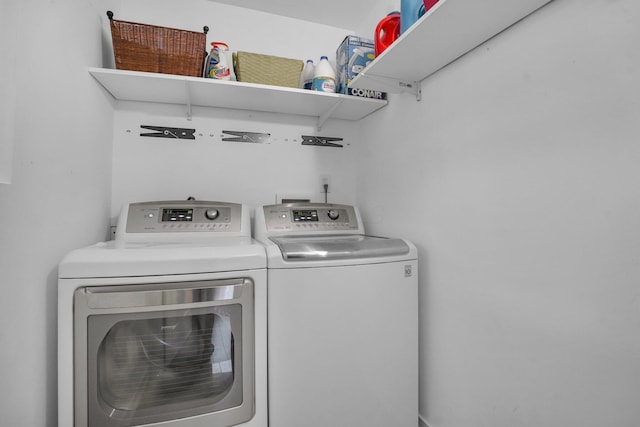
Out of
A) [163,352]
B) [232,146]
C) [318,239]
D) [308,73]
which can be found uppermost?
[308,73]

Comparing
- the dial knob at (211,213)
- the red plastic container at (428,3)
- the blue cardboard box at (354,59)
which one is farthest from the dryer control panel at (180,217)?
the red plastic container at (428,3)

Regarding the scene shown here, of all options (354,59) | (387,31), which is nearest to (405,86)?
(387,31)

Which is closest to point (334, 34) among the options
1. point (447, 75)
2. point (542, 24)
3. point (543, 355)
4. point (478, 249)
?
point (447, 75)

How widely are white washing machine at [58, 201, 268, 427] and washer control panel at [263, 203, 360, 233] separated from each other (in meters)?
0.47

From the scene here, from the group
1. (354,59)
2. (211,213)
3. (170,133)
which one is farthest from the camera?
(170,133)

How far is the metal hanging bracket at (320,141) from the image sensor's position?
6.62 feet

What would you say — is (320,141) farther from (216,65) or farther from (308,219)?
(216,65)

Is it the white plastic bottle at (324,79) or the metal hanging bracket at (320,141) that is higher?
the white plastic bottle at (324,79)

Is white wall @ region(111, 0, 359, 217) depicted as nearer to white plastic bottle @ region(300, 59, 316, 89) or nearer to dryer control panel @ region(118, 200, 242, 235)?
white plastic bottle @ region(300, 59, 316, 89)

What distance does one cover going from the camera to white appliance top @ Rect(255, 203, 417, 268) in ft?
3.73

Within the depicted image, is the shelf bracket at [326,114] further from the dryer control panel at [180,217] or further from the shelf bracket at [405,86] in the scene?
the dryer control panel at [180,217]

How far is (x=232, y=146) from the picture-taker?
1870 millimetres

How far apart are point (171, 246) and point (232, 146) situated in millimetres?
954

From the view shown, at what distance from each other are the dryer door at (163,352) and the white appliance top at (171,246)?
2.4 inches
